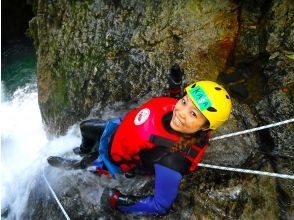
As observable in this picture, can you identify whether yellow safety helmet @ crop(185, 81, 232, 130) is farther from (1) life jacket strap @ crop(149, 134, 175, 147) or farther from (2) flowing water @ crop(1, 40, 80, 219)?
(2) flowing water @ crop(1, 40, 80, 219)

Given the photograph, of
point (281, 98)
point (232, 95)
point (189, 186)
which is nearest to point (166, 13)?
point (232, 95)

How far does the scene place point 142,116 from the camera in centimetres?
365

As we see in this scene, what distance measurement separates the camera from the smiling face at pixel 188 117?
315 centimetres

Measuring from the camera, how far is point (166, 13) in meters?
4.90

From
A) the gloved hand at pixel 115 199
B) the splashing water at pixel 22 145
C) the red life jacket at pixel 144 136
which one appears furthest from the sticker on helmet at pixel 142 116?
the splashing water at pixel 22 145

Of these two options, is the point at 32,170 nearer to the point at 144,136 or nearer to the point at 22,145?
the point at 144,136

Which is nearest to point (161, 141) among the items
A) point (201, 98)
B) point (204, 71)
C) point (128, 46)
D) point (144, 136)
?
point (144, 136)

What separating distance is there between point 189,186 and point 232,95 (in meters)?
1.45

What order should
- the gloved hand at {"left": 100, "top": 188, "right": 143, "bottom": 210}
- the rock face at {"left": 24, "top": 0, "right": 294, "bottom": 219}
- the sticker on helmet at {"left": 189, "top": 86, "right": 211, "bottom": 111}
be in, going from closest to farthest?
the sticker on helmet at {"left": 189, "top": 86, "right": 211, "bottom": 111} → the gloved hand at {"left": 100, "top": 188, "right": 143, "bottom": 210} → the rock face at {"left": 24, "top": 0, "right": 294, "bottom": 219}

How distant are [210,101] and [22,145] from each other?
8.87 meters

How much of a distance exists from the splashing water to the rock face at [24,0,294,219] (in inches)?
24.3

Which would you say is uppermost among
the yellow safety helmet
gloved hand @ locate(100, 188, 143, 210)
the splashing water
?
Result: the yellow safety helmet

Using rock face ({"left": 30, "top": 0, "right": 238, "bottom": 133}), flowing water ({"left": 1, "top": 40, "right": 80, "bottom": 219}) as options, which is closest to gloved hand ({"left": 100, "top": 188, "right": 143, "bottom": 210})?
rock face ({"left": 30, "top": 0, "right": 238, "bottom": 133})

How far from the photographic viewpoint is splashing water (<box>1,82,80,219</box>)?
242 inches
